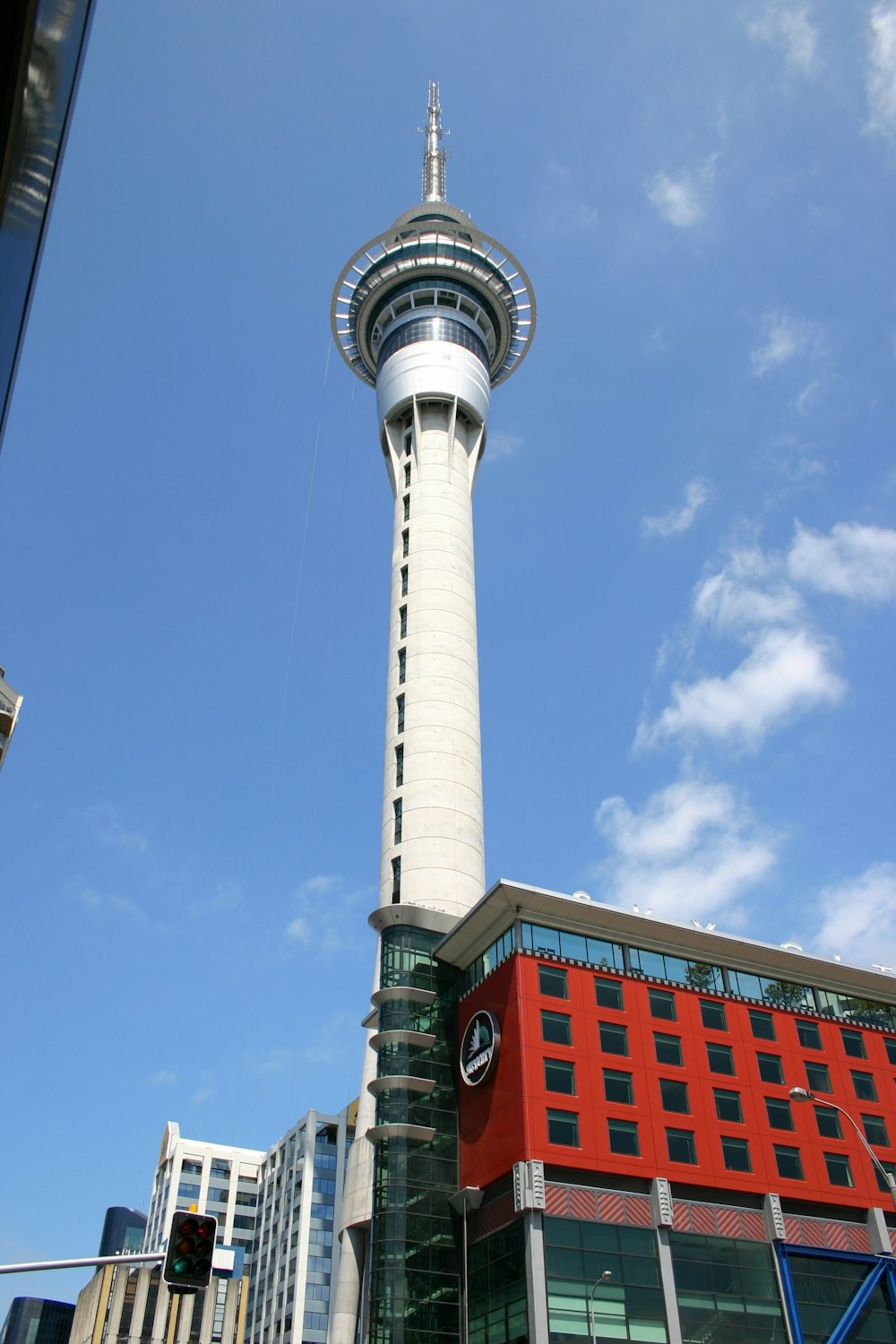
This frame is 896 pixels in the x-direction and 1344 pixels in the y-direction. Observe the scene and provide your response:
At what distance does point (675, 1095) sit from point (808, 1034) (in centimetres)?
1272

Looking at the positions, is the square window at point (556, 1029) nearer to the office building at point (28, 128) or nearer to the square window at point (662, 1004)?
the square window at point (662, 1004)

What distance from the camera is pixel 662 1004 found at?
68.2m

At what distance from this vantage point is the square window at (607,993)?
6635 centimetres

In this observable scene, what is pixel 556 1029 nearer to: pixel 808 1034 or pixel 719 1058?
pixel 719 1058

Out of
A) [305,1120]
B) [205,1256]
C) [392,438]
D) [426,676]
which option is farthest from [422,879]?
[305,1120]

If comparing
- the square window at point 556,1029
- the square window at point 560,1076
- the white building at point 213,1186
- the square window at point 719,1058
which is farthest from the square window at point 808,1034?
the white building at point 213,1186

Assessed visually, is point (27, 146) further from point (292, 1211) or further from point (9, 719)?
point (292, 1211)

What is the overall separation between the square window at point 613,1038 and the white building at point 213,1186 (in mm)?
124671

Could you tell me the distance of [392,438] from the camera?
115500 millimetres

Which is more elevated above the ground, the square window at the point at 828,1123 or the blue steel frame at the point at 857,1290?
the square window at the point at 828,1123

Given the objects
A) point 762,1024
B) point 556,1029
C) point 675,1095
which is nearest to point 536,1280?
point 556,1029

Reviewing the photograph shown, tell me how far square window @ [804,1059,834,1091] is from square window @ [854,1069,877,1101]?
7.25 feet

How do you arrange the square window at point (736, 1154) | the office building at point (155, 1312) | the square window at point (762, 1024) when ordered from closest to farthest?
the square window at point (736, 1154), the square window at point (762, 1024), the office building at point (155, 1312)

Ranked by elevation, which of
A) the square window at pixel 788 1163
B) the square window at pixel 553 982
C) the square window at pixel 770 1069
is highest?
the square window at pixel 553 982
